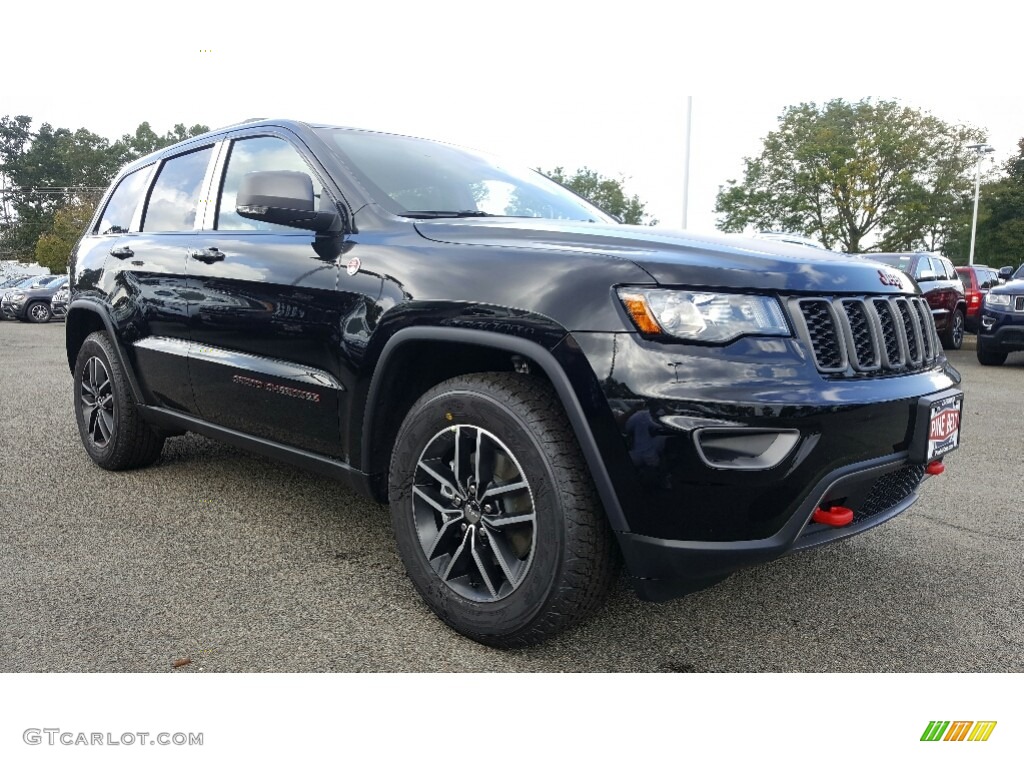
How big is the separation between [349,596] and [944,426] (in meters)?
2.04

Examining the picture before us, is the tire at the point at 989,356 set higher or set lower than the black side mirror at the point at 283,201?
lower

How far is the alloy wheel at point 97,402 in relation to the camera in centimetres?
450

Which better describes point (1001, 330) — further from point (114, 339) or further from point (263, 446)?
point (114, 339)

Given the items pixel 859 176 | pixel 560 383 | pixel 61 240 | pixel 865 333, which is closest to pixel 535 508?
pixel 560 383

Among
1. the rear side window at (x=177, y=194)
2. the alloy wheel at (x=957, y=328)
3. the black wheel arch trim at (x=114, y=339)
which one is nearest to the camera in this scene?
the rear side window at (x=177, y=194)

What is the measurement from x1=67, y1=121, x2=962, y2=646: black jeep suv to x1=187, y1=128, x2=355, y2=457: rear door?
0.01 metres

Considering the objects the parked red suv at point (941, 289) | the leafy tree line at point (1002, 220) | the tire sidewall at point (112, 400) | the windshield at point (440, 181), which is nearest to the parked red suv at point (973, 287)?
the parked red suv at point (941, 289)

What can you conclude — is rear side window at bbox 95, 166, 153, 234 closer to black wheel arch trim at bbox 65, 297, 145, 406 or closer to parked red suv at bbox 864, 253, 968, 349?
black wheel arch trim at bbox 65, 297, 145, 406

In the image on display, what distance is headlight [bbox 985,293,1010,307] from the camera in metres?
10.7

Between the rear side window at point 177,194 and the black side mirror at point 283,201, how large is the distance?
43.2 inches

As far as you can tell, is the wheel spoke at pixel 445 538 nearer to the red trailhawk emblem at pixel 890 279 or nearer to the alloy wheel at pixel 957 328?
the red trailhawk emblem at pixel 890 279

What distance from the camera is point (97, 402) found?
15.1ft

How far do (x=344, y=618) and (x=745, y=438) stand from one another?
57.6 inches

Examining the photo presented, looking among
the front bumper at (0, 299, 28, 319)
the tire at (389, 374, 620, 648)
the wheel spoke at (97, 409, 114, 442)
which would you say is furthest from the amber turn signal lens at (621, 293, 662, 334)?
the front bumper at (0, 299, 28, 319)
